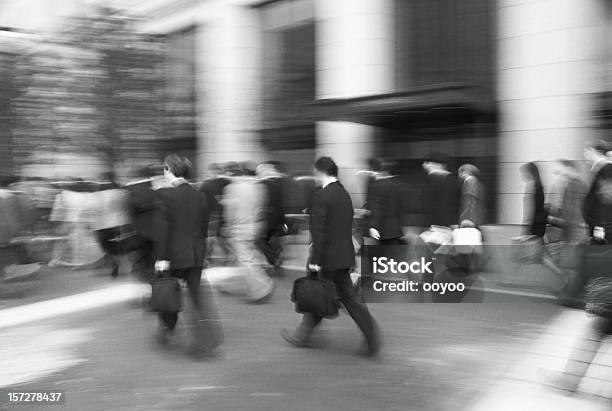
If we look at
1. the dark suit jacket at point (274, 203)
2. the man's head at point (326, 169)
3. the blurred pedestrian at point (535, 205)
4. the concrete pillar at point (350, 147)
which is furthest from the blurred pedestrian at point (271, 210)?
the blurred pedestrian at point (535, 205)

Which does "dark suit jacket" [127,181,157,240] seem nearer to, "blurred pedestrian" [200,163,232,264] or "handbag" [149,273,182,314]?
"blurred pedestrian" [200,163,232,264]

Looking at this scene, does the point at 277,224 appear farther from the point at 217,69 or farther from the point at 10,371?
the point at 217,69

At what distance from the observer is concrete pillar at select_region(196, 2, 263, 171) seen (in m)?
15.1

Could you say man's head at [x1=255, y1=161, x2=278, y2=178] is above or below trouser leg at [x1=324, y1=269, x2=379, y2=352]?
above

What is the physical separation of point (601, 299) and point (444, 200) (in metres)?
4.09

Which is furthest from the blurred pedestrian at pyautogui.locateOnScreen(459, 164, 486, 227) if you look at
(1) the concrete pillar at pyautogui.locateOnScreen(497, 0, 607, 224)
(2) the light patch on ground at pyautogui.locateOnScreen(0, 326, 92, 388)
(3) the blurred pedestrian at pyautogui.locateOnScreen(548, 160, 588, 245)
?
(2) the light patch on ground at pyautogui.locateOnScreen(0, 326, 92, 388)

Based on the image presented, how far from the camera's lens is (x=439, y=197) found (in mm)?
8758

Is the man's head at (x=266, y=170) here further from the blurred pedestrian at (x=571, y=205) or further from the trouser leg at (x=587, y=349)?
the trouser leg at (x=587, y=349)

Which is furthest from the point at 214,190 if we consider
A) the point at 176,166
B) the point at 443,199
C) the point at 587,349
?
the point at 587,349

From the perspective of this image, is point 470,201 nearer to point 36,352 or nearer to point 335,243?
point 335,243

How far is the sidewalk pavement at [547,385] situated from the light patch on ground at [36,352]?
355cm

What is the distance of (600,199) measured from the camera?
6.16m

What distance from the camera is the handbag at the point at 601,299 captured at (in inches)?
184

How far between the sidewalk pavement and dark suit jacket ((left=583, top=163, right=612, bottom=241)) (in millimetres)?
1064
